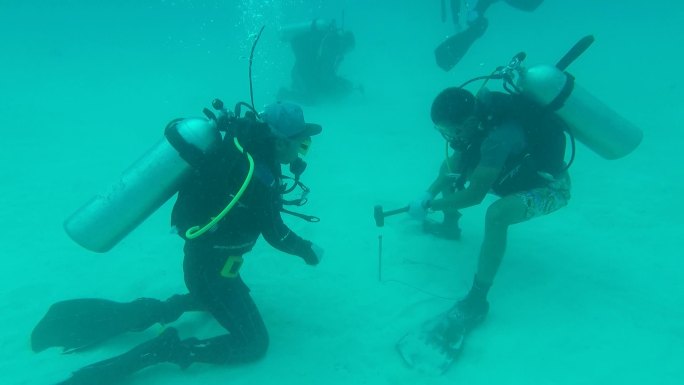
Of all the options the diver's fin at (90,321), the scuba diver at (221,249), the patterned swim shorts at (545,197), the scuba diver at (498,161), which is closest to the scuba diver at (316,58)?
the scuba diver at (498,161)

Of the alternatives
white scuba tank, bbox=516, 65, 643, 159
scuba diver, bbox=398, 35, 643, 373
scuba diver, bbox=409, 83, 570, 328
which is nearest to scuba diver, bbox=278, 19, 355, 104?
scuba diver, bbox=398, 35, 643, 373

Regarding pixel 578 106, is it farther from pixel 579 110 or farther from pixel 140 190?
pixel 140 190

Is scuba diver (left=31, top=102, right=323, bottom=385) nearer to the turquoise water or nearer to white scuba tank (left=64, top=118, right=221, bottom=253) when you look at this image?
white scuba tank (left=64, top=118, right=221, bottom=253)

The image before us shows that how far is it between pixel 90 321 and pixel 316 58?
11055 mm

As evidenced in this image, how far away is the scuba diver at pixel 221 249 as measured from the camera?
3178 millimetres

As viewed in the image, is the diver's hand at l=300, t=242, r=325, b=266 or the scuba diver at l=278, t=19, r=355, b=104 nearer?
the diver's hand at l=300, t=242, r=325, b=266

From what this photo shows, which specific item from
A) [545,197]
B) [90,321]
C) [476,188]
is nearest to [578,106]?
[545,197]

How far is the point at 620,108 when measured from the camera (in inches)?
455

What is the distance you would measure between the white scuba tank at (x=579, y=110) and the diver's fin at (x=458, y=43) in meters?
7.08

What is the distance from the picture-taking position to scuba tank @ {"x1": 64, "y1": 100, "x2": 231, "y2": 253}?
10.6 feet

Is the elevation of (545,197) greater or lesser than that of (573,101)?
lesser

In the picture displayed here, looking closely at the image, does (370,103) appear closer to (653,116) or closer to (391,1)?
(653,116)

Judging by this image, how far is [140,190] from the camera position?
135 inches

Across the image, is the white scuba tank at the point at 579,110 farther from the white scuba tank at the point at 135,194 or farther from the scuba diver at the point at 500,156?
the white scuba tank at the point at 135,194
